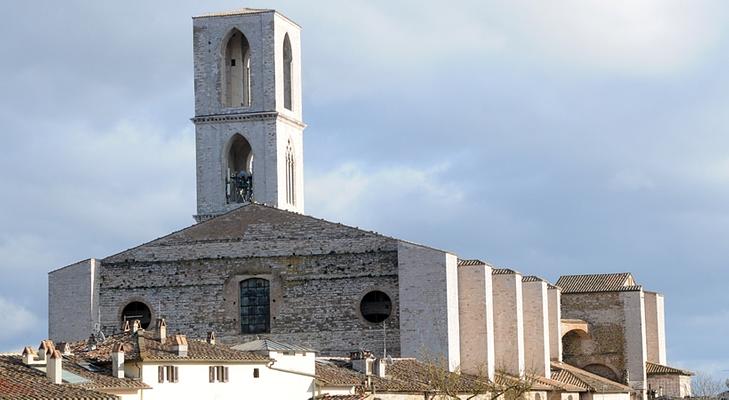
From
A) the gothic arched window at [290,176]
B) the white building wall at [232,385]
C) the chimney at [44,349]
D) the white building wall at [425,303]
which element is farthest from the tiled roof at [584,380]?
the chimney at [44,349]

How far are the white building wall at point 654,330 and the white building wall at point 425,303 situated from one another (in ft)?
79.2

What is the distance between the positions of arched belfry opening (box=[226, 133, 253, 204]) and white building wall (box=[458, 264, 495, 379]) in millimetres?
13406

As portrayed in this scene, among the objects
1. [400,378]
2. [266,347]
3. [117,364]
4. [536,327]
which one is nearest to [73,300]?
[400,378]

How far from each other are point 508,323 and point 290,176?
40.6 ft

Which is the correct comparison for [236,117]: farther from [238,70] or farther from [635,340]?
[635,340]

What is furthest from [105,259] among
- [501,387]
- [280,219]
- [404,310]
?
[501,387]

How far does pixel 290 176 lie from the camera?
72688mm

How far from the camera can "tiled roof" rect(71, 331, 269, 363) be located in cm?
4300

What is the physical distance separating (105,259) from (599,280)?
2502 cm

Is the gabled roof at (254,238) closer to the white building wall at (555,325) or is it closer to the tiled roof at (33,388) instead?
the white building wall at (555,325)

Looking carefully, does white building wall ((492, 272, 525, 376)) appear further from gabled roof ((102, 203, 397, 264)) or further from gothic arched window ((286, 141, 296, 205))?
gothic arched window ((286, 141, 296, 205))

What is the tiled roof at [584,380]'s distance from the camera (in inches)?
2667

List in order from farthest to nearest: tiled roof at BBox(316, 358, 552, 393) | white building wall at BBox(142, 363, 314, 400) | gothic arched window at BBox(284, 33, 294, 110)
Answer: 1. gothic arched window at BBox(284, 33, 294, 110)
2. tiled roof at BBox(316, 358, 552, 393)
3. white building wall at BBox(142, 363, 314, 400)

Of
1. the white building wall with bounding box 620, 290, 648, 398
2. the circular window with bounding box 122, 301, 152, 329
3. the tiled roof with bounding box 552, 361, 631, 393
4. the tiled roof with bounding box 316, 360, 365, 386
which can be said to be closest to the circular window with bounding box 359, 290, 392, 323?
the tiled roof with bounding box 316, 360, 365, 386
